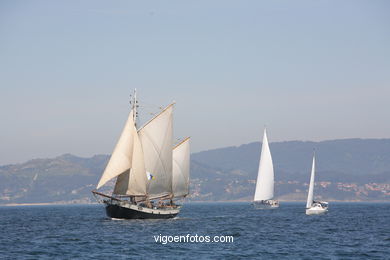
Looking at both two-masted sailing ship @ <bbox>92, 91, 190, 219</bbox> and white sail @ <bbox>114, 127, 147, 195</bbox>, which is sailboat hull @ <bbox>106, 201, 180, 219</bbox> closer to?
two-masted sailing ship @ <bbox>92, 91, 190, 219</bbox>

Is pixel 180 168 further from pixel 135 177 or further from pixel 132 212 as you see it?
pixel 132 212

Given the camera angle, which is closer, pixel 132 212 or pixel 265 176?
pixel 132 212

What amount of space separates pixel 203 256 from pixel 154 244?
1101 centimetres

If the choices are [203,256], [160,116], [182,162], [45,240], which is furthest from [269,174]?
[203,256]

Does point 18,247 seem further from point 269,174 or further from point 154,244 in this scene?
point 269,174

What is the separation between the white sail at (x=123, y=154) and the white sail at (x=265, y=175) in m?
79.4

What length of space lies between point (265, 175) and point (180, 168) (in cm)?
6971

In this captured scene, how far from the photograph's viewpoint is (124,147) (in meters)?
101

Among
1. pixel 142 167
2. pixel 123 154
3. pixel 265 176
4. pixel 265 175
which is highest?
pixel 123 154

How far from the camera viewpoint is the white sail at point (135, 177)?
333 feet

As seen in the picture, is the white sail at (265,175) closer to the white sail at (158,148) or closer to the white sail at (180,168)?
the white sail at (180,168)

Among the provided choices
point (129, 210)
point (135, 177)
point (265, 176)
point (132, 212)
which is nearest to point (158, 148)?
point (135, 177)

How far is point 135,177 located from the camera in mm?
102812

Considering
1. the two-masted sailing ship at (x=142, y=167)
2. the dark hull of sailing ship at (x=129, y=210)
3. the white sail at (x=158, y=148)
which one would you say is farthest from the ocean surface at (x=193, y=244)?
the white sail at (x=158, y=148)
